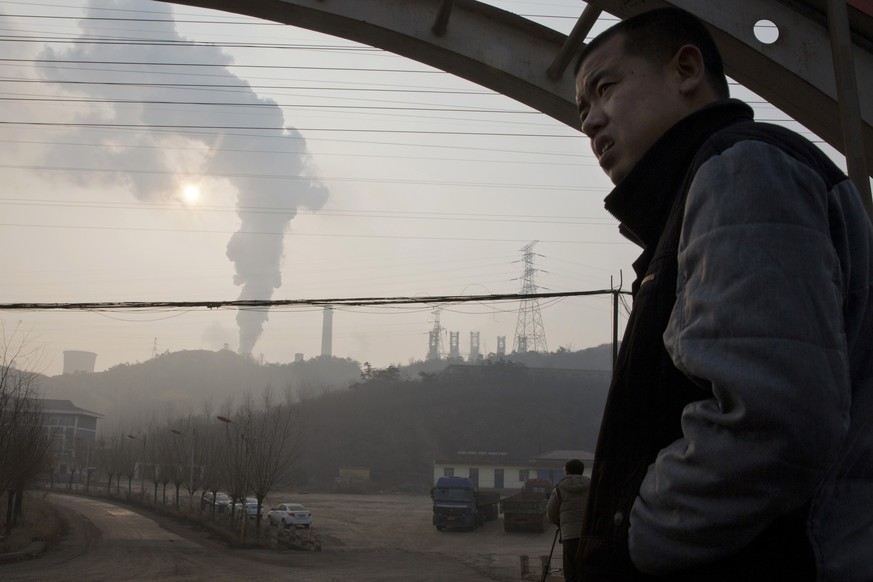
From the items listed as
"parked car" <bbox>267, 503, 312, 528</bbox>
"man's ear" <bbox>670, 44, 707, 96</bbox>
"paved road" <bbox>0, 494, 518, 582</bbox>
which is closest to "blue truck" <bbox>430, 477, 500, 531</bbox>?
"paved road" <bbox>0, 494, 518, 582</bbox>

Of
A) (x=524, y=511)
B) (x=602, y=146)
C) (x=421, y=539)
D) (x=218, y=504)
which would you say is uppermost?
(x=602, y=146)

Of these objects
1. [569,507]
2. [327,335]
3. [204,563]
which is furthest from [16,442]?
[327,335]

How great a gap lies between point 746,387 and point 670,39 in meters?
0.74

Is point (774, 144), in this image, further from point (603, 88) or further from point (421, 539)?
point (421, 539)

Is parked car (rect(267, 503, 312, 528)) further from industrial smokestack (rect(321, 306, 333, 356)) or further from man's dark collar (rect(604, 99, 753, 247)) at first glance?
industrial smokestack (rect(321, 306, 333, 356))

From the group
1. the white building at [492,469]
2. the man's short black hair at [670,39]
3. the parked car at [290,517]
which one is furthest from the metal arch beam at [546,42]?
the white building at [492,469]

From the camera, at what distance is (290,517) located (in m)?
36.6

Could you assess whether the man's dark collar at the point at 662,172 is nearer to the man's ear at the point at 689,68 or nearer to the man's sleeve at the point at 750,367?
the man's ear at the point at 689,68

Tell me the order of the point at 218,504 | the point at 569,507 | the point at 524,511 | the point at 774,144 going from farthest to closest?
the point at 218,504, the point at 524,511, the point at 569,507, the point at 774,144

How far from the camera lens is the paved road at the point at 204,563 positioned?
Result: 70.1ft

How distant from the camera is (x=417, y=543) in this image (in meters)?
33.8

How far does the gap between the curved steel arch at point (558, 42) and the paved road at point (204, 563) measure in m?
16.9

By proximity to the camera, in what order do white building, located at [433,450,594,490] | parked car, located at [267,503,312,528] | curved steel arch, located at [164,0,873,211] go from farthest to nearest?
white building, located at [433,450,594,490] < parked car, located at [267,503,312,528] < curved steel arch, located at [164,0,873,211]

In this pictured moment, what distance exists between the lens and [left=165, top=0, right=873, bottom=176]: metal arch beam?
5828 mm
